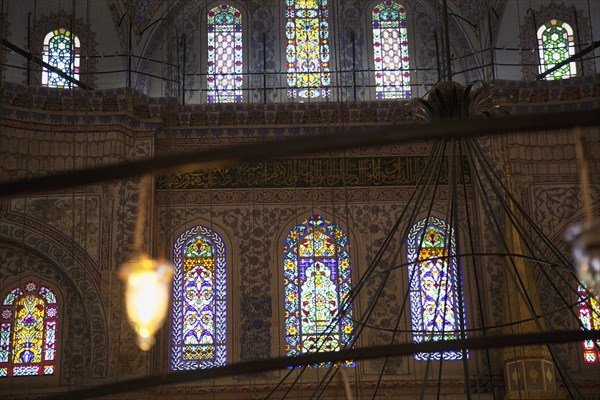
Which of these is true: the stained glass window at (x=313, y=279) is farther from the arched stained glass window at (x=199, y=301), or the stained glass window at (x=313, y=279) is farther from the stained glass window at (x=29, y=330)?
the stained glass window at (x=29, y=330)

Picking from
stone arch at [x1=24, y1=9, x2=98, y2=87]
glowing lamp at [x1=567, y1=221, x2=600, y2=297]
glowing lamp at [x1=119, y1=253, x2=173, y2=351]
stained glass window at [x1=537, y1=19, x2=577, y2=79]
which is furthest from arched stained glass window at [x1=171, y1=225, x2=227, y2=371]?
glowing lamp at [x1=567, y1=221, x2=600, y2=297]

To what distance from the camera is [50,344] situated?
39.7ft

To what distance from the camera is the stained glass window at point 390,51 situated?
13477 millimetres

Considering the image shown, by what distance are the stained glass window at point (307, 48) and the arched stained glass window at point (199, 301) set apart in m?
2.24

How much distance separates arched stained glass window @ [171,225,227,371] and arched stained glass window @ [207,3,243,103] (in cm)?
185

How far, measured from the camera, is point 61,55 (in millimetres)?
13133

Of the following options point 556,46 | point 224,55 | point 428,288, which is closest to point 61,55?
point 224,55

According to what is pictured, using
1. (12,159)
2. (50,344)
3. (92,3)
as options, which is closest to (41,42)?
(92,3)

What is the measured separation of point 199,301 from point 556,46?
5.30m

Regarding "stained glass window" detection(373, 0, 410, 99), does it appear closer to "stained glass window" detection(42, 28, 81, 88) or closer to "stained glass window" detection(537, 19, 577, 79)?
"stained glass window" detection(537, 19, 577, 79)

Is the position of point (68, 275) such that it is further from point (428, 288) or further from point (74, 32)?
point (428, 288)

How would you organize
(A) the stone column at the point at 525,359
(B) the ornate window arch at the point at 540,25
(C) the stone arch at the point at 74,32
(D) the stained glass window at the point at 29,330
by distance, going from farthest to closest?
(B) the ornate window arch at the point at 540,25, (C) the stone arch at the point at 74,32, (D) the stained glass window at the point at 29,330, (A) the stone column at the point at 525,359

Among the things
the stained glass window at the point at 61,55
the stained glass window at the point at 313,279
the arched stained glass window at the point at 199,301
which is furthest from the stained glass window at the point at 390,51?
the stained glass window at the point at 61,55

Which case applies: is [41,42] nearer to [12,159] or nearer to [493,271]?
[12,159]
